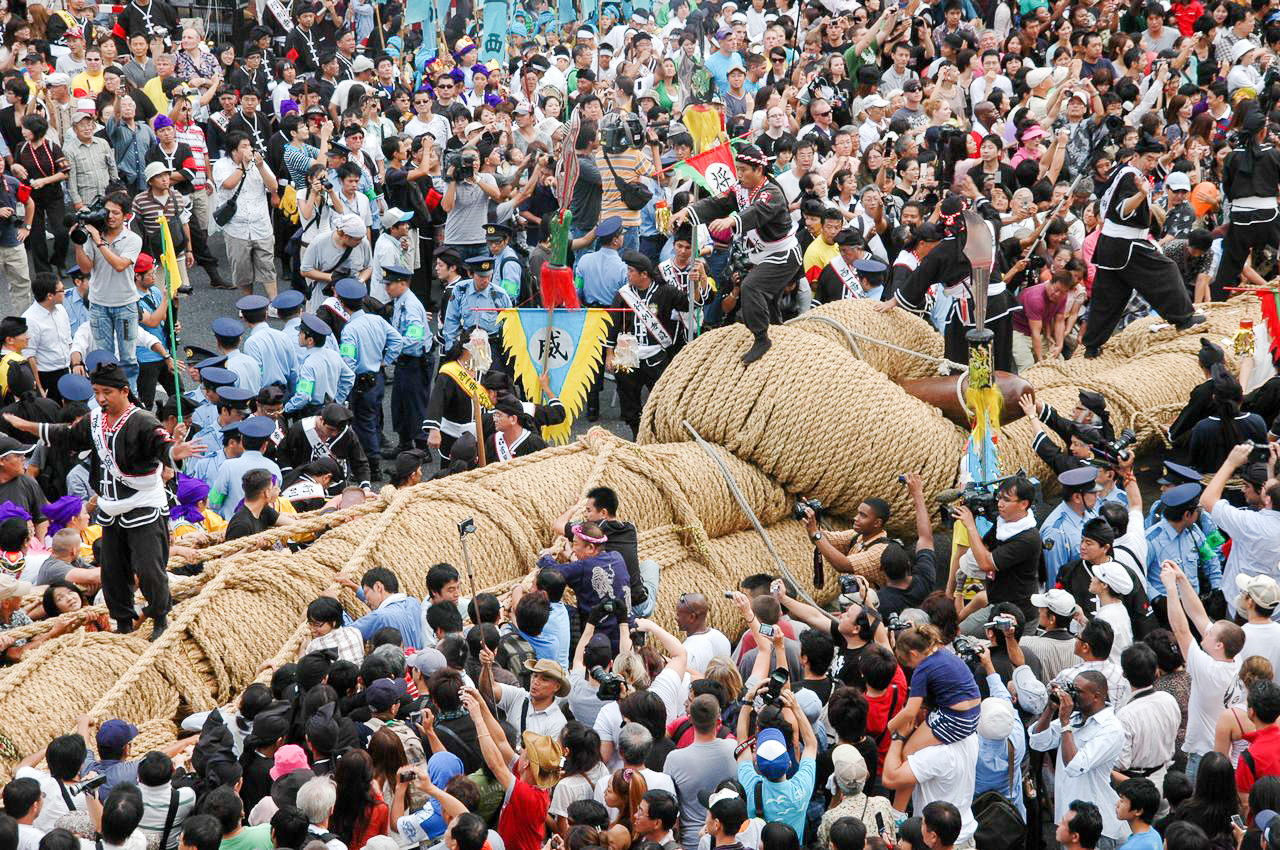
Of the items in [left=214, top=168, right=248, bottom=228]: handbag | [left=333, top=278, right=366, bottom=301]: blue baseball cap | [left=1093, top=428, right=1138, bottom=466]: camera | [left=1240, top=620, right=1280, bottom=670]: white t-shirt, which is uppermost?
[left=214, top=168, right=248, bottom=228]: handbag

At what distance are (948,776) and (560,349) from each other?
508cm

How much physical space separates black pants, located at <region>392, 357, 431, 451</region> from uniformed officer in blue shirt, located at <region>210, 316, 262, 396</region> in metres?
1.33

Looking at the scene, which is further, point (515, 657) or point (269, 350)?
point (269, 350)

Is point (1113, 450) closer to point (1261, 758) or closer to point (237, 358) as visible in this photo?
point (1261, 758)

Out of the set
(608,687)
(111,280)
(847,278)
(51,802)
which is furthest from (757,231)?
(51,802)

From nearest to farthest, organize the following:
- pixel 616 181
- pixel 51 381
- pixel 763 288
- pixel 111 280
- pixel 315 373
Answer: pixel 763 288
pixel 315 373
pixel 51 381
pixel 111 280
pixel 616 181

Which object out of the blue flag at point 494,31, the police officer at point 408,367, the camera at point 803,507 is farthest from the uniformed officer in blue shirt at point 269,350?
the blue flag at point 494,31

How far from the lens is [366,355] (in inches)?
464

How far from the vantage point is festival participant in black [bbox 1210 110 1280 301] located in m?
12.8

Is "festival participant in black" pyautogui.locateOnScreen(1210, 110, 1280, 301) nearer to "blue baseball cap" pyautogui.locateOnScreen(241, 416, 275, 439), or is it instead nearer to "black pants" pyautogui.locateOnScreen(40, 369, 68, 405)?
"blue baseball cap" pyautogui.locateOnScreen(241, 416, 275, 439)

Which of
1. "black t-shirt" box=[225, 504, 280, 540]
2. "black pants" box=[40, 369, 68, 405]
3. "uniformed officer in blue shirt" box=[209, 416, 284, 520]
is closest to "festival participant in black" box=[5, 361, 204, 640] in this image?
"black t-shirt" box=[225, 504, 280, 540]

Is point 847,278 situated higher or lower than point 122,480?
lower

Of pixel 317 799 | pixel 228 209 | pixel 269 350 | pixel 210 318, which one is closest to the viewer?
pixel 317 799

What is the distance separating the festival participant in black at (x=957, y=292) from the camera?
34.3 feet
